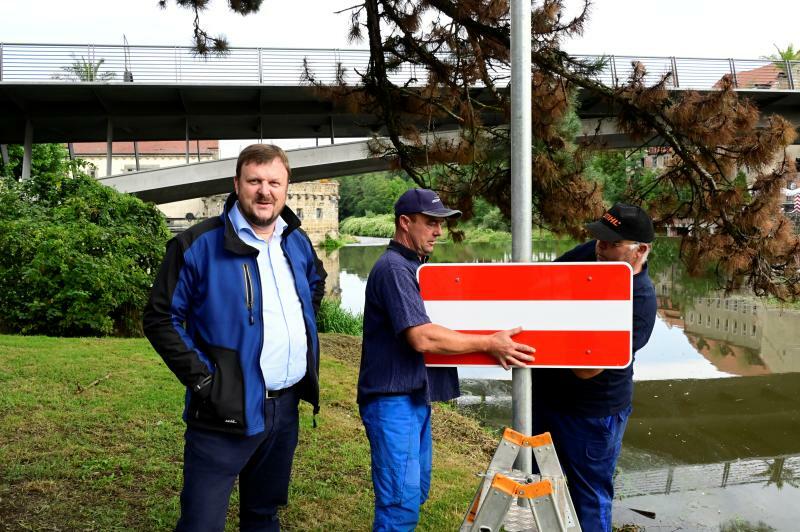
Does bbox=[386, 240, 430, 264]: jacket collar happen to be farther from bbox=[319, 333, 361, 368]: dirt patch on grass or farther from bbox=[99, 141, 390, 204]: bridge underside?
bbox=[99, 141, 390, 204]: bridge underside

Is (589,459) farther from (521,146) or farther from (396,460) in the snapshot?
(521,146)

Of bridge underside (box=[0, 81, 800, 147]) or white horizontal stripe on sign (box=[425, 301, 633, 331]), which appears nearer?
white horizontal stripe on sign (box=[425, 301, 633, 331])

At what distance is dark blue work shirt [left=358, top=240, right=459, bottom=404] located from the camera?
2.58m

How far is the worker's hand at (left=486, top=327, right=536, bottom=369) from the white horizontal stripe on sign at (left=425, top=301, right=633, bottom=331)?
0.14ft

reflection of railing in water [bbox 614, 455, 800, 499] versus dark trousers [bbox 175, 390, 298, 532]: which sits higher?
dark trousers [bbox 175, 390, 298, 532]

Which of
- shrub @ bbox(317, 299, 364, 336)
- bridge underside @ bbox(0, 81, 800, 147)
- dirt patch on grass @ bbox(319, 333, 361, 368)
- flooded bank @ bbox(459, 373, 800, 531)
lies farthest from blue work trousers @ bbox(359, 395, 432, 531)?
bridge underside @ bbox(0, 81, 800, 147)

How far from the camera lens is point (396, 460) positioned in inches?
106

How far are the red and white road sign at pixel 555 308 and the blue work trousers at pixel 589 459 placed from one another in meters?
0.74

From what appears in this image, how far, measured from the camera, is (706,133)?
17.9ft

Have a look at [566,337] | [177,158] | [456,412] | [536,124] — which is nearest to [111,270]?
[456,412]

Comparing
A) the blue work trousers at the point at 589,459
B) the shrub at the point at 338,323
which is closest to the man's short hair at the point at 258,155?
the blue work trousers at the point at 589,459

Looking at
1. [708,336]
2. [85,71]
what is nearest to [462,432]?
[708,336]

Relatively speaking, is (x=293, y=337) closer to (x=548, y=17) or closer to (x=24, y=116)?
(x=548, y=17)

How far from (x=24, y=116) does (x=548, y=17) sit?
21391mm
